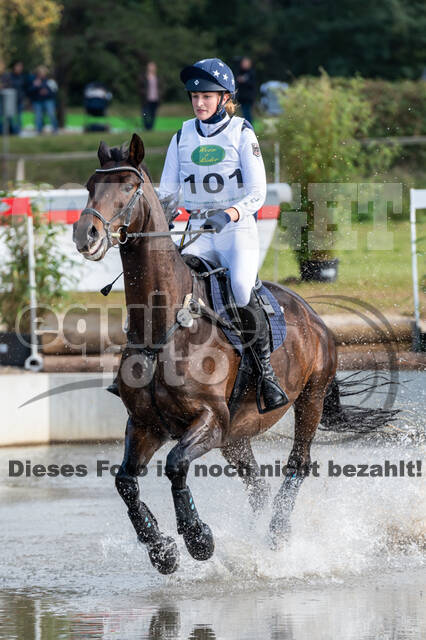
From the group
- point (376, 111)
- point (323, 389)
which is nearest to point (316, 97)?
point (376, 111)

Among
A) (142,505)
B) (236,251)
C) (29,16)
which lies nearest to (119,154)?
(236,251)

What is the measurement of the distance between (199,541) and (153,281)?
143 centimetres

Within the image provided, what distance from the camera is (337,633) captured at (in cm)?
551

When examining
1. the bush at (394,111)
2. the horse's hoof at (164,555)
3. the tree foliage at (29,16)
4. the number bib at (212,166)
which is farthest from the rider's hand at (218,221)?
the tree foliage at (29,16)

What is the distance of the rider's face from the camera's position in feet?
22.0

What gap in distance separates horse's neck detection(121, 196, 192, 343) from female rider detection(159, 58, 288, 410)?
381 mm

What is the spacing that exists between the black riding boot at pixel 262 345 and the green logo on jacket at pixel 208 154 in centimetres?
85

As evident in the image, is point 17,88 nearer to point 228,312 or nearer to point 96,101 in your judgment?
point 96,101

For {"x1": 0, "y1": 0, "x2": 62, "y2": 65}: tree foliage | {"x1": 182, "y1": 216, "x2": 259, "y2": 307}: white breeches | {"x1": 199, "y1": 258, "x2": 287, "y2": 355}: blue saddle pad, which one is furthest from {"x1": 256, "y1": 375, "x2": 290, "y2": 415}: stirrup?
{"x1": 0, "y1": 0, "x2": 62, "y2": 65}: tree foliage

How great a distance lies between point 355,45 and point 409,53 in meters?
1.99

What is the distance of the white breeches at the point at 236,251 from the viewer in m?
6.88

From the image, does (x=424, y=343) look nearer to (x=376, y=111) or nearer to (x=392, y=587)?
(x=392, y=587)

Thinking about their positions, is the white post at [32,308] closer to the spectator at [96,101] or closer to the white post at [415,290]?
the white post at [415,290]

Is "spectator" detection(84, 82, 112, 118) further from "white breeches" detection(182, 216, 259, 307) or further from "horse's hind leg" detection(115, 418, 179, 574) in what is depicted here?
"horse's hind leg" detection(115, 418, 179, 574)
